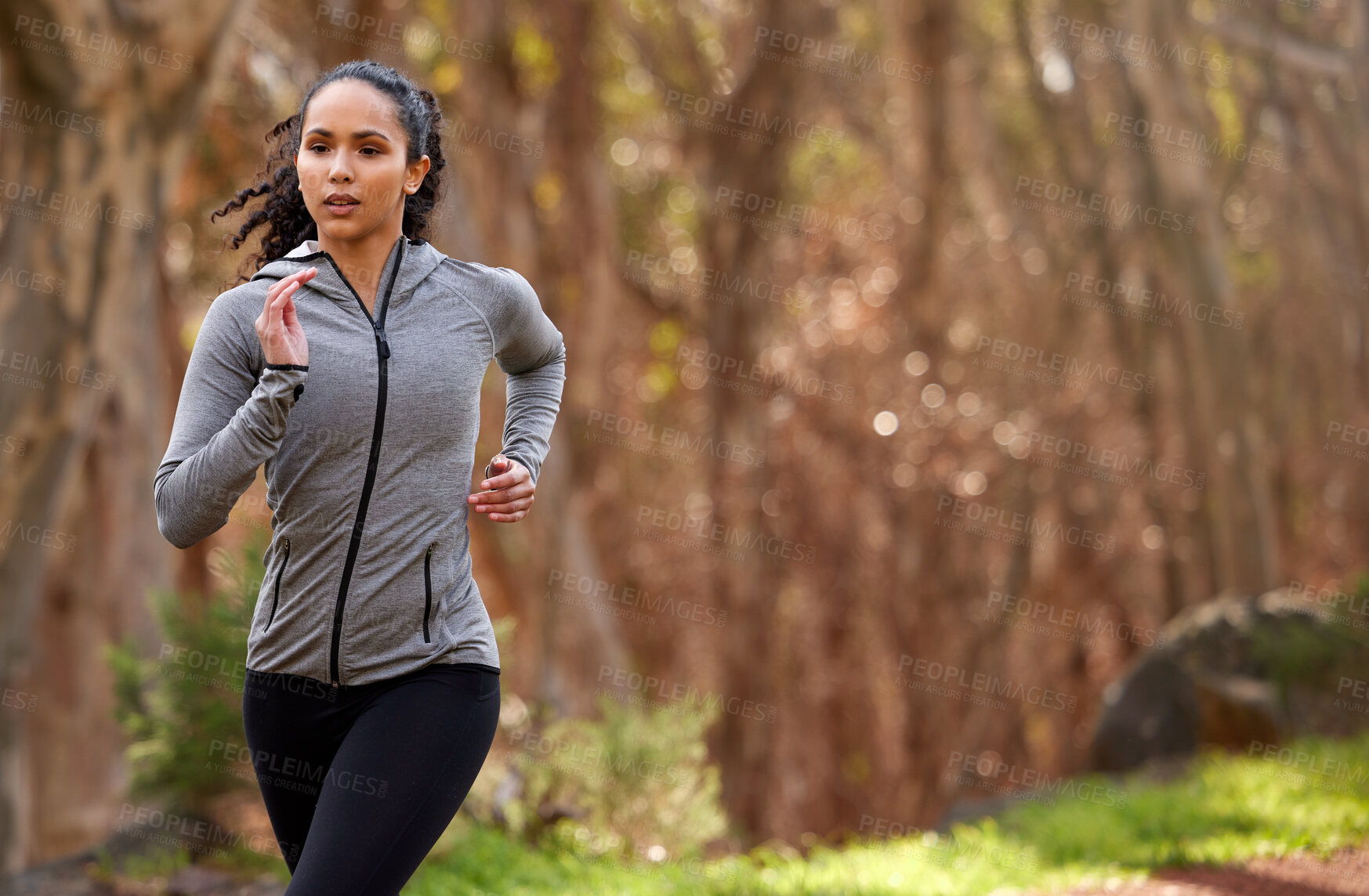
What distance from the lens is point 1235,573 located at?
1079 centimetres

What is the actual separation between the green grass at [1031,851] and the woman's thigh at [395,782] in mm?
2671

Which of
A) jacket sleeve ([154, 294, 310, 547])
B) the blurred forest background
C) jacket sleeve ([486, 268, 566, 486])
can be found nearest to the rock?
the blurred forest background

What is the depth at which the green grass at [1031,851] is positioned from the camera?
5066 mm

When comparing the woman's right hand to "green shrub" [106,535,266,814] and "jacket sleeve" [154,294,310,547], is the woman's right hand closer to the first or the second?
"jacket sleeve" [154,294,310,547]

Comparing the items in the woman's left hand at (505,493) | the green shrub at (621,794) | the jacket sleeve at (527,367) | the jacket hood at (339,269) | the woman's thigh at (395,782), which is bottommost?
the green shrub at (621,794)

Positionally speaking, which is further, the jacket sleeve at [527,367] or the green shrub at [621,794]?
the green shrub at [621,794]

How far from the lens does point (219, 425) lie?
2.14 m

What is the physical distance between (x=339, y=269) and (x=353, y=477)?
1.29 ft

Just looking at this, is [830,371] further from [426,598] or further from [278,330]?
[278,330]

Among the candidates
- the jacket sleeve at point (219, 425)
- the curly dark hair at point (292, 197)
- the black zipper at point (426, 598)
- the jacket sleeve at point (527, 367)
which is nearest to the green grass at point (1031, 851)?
the jacket sleeve at point (527, 367)

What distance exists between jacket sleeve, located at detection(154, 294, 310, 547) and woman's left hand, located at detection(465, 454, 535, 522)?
0.36 metres

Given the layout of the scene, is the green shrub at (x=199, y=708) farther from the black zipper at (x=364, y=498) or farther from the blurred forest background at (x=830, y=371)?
the black zipper at (x=364, y=498)

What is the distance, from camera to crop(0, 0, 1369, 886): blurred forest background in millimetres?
10750

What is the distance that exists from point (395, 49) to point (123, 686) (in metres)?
6.39
